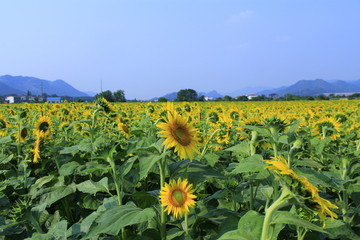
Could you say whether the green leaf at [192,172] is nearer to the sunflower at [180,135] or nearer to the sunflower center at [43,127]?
the sunflower at [180,135]

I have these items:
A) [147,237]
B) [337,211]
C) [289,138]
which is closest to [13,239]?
[147,237]

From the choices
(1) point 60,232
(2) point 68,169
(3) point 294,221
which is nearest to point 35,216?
(1) point 60,232

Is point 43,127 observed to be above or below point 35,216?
above

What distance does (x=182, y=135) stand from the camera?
5.57 ft

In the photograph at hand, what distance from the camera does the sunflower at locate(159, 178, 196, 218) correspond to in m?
1.51

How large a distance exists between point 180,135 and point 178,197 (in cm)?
35

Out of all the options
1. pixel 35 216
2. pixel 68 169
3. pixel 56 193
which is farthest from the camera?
pixel 68 169

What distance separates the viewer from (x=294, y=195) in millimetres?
925

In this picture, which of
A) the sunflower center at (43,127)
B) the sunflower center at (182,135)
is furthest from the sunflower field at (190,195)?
the sunflower center at (43,127)

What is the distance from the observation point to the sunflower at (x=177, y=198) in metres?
1.51

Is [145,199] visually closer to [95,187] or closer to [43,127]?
[95,187]

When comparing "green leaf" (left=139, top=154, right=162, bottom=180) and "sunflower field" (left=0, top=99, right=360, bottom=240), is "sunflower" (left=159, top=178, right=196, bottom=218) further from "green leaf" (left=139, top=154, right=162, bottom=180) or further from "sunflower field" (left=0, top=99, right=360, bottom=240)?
"green leaf" (left=139, top=154, right=162, bottom=180)

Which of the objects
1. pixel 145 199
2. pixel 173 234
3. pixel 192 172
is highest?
pixel 192 172

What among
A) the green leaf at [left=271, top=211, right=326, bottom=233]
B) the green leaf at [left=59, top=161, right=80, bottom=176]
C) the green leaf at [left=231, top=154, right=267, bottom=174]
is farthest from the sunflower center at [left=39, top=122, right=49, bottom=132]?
the green leaf at [left=271, top=211, right=326, bottom=233]
